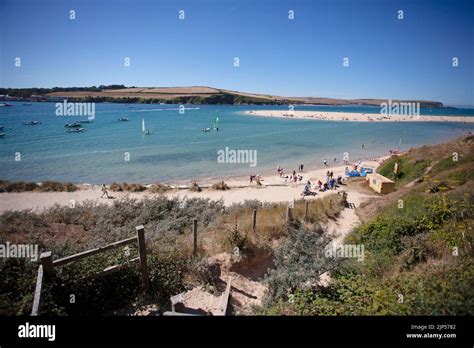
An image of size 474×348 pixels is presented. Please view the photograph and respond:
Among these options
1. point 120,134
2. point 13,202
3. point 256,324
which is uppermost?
point 120,134

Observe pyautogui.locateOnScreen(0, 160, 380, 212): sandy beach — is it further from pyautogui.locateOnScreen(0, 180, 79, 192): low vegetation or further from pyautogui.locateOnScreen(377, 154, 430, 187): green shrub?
pyautogui.locateOnScreen(377, 154, 430, 187): green shrub

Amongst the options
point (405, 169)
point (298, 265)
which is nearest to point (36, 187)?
point (298, 265)

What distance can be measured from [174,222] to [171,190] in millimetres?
13500

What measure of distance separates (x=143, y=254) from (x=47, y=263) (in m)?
1.69

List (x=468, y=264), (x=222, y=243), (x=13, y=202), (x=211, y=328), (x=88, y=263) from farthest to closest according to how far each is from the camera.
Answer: (x=13, y=202)
(x=222, y=243)
(x=88, y=263)
(x=468, y=264)
(x=211, y=328)

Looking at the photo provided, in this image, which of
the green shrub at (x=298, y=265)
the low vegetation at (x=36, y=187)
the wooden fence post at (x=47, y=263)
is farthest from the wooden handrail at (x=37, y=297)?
the low vegetation at (x=36, y=187)

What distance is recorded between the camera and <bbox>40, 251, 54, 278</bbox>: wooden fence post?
4.60 metres

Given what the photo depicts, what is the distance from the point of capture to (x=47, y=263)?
15.3 feet

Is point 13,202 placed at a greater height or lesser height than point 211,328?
lesser

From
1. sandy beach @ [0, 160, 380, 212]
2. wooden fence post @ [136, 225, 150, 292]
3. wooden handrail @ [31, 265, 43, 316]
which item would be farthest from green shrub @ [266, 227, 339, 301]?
sandy beach @ [0, 160, 380, 212]

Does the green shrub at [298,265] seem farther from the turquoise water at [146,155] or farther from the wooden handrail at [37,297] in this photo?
the turquoise water at [146,155]

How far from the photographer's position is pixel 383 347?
3.07 meters

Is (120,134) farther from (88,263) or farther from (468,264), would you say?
(468,264)

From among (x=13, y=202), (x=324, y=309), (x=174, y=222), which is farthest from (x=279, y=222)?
(x=13, y=202)
